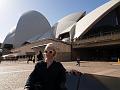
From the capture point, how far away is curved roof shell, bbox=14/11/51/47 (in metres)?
78.2

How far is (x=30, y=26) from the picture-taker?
7844 centimetres

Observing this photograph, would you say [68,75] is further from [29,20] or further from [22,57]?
[29,20]

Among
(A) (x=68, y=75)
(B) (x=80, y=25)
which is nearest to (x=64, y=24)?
(B) (x=80, y=25)

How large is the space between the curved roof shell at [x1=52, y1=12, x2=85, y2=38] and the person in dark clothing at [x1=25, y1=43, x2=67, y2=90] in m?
58.2

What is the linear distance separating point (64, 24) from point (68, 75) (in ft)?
196

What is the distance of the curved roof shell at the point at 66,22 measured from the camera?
62.4m

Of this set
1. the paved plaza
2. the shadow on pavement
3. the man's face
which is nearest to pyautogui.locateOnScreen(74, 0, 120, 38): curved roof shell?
the paved plaza

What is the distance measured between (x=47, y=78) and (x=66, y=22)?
60996 millimetres

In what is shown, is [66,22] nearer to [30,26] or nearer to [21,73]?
[30,26]

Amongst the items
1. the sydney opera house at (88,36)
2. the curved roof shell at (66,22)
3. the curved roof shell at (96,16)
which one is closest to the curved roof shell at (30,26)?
the sydney opera house at (88,36)

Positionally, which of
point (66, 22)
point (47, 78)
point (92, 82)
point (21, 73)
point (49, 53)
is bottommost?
point (21, 73)

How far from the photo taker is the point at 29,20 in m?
78.9

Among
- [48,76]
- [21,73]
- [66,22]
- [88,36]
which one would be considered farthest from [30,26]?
[48,76]

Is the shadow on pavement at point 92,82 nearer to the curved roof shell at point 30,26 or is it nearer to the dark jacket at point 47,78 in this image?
the dark jacket at point 47,78
